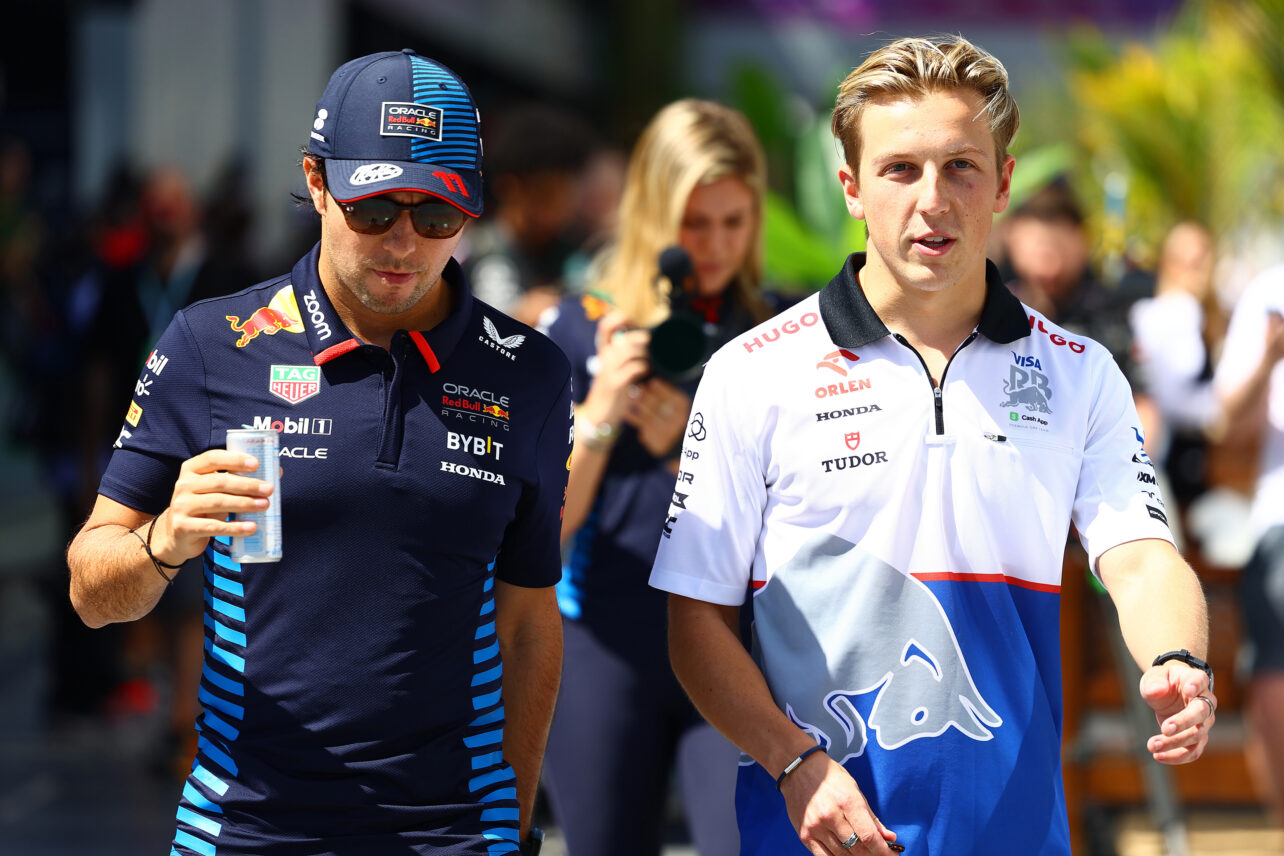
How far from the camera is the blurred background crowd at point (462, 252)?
585 cm

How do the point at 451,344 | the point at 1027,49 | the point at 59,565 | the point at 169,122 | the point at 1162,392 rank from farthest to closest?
the point at 1027,49 < the point at 169,122 < the point at 59,565 < the point at 1162,392 < the point at 451,344

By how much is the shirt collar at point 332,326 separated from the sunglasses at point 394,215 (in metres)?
0.16

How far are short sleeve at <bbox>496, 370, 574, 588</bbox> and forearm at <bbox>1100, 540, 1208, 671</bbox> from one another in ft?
2.99

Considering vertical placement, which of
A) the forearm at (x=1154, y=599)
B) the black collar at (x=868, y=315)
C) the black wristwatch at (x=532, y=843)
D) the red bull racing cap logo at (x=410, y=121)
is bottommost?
the black wristwatch at (x=532, y=843)

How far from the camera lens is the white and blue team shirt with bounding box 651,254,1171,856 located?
2320 mm

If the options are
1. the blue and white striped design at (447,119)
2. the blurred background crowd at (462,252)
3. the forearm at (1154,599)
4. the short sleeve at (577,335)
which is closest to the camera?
the forearm at (1154,599)

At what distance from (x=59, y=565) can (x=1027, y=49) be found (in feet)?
55.2

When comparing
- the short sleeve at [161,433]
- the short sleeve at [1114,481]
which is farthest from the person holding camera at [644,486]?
the short sleeve at [161,433]

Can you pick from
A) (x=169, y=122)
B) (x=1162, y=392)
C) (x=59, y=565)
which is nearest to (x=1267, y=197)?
(x=1162, y=392)

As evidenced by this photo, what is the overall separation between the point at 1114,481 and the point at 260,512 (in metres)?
1.31

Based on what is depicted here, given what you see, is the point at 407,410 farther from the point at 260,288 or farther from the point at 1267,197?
the point at 1267,197

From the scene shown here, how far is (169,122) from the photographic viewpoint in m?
10.2

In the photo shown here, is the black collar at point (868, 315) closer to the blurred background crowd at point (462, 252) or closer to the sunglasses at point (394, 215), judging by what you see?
the blurred background crowd at point (462, 252)

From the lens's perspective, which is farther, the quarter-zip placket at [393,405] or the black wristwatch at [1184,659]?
the quarter-zip placket at [393,405]
